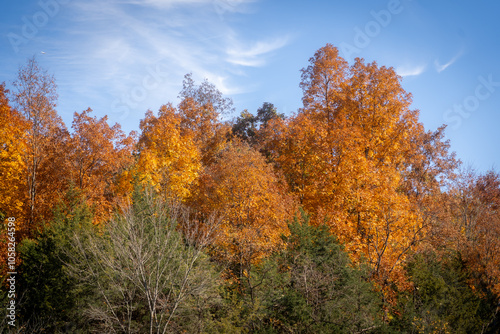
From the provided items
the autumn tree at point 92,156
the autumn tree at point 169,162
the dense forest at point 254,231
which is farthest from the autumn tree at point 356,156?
the autumn tree at point 92,156

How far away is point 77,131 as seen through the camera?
28.2 meters

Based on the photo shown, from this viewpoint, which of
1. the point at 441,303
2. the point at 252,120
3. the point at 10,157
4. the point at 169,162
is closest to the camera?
the point at 441,303

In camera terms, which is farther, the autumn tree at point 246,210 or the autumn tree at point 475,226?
the autumn tree at point 475,226

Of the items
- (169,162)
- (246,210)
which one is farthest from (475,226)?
(169,162)

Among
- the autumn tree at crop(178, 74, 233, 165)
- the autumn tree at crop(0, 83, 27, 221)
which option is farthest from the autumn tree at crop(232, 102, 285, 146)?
the autumn tree at crop(0, 83, 27, 221)

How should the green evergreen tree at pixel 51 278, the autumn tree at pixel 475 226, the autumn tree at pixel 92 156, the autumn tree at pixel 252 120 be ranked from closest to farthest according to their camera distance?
the green evergreen tree at pixel 51 278
the autumn tree at pixel 475 226
the autumn tree at pixel 92 156
the autumn tree at pixel 252 120

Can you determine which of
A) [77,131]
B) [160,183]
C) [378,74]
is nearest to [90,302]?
[160,183]

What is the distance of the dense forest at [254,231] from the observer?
1588 cm

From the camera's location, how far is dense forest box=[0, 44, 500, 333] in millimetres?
15883

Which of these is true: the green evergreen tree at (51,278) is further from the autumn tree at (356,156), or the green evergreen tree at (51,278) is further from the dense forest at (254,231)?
the autumn tree at (356,156)

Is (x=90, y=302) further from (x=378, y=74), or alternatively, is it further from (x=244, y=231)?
(x=378, y=74)

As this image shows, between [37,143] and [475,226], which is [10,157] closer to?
[37,143]

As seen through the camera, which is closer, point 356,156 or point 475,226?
point 356,156

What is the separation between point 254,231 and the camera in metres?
18.7
